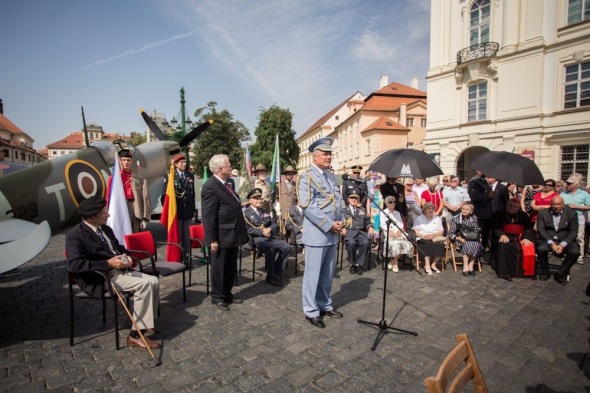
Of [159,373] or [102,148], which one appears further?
[102,148]

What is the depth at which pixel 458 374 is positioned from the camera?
4.96ft

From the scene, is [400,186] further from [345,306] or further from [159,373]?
[159,373]

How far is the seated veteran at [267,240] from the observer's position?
→ 5680mm

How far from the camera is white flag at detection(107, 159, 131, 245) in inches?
201

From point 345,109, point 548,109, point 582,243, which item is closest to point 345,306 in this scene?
point 582,243

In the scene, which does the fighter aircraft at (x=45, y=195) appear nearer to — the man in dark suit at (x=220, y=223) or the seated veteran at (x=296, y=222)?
the man in dark suit at (x=220, y=223)

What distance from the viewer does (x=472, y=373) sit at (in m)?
1.65

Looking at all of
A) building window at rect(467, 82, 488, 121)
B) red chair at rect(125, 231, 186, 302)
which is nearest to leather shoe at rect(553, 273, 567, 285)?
red chair at rect(125, 231, 186, 302)

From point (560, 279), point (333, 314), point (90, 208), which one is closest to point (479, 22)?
point (560, 279)

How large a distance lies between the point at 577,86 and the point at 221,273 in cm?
2076

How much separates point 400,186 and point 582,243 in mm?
4664

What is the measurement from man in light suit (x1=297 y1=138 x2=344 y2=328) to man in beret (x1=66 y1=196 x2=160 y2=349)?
1.88 m

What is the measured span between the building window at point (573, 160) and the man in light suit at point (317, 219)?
Answer: 18916mm

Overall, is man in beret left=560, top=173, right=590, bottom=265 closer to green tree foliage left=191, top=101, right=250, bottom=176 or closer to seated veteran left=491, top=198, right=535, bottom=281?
seated veteran left=491, top=198, right=535, bottom=281
